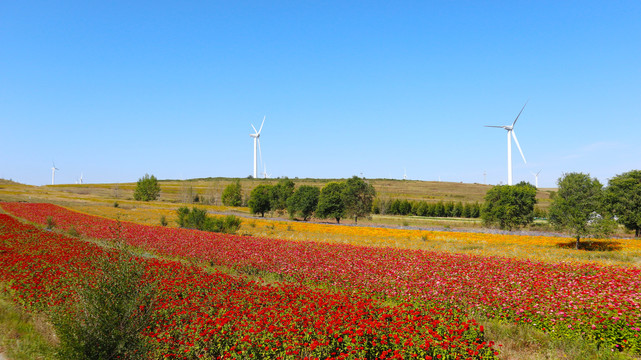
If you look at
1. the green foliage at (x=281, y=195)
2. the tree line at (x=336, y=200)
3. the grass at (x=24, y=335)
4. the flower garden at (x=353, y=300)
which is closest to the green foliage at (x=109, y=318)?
the flower garden at (x=353, y=300)

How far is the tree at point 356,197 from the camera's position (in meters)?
64.1

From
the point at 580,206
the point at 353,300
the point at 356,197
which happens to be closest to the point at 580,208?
the point at 580,206

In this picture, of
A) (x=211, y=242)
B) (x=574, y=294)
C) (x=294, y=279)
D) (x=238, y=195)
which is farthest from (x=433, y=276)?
(x=238, y=195)

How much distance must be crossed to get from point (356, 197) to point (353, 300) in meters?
55.2

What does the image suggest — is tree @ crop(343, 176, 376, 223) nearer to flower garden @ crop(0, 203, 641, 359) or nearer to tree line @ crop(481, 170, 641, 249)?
tree line @ crop(481, 170, 641, 249)

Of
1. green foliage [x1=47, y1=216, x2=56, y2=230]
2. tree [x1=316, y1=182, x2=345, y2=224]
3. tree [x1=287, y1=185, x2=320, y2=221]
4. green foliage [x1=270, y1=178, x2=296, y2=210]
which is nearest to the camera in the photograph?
green foliage [x1=47, y1=216, x2=56, y2=230]

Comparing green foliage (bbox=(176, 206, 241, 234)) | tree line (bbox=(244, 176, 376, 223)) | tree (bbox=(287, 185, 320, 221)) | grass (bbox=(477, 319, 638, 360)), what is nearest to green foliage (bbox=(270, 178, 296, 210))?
tree line (bbox=(244, 176, 376, 223))

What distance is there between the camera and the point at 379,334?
745 centimetres

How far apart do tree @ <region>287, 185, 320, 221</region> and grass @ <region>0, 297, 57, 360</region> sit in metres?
57.4

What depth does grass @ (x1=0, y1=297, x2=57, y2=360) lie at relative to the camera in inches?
294

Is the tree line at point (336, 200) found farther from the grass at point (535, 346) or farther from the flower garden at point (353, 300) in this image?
the grass at point (535, 346)

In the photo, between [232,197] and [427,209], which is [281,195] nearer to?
[232,197]

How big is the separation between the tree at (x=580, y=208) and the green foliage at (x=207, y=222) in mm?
27707

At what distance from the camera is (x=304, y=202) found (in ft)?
222
